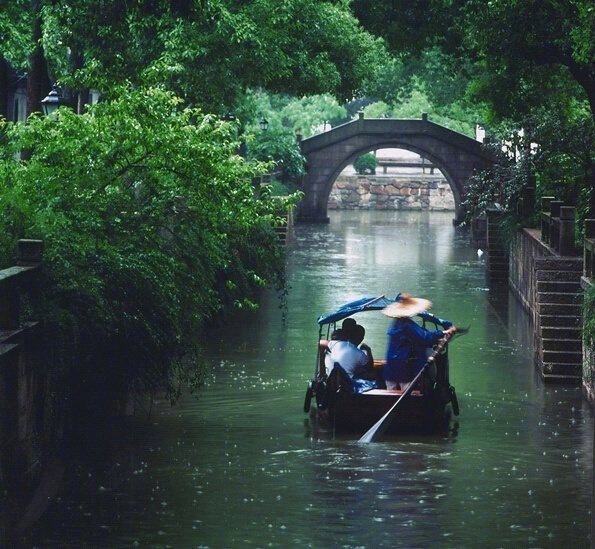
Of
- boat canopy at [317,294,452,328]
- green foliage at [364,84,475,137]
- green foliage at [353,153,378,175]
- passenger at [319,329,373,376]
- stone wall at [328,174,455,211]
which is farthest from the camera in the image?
green foliage at [353,153,378,175]

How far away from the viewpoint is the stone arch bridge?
58031mm

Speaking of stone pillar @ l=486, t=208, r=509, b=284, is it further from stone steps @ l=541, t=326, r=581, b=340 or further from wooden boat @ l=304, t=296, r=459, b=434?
wooden boat @ l=304, t=296, r=459, b=434

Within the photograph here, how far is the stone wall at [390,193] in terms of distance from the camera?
6956 cm

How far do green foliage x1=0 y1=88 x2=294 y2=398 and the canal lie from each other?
3.94ft

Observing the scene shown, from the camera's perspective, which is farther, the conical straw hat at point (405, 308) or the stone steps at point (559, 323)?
the stone steps at point (559, 323)

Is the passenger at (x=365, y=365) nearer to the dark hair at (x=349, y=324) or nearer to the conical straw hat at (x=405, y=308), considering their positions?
the dark hair at (x=349, y=324)

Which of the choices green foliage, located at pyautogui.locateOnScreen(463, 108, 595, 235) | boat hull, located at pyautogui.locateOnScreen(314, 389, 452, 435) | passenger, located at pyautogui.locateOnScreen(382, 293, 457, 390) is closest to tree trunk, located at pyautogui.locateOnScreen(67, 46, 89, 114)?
green foliage, located at pyautogui.locateOnScreen(463, 108, 595, 235)

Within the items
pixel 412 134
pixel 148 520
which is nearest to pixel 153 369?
pixel 148 520

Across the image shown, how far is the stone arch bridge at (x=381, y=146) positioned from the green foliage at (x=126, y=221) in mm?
38612

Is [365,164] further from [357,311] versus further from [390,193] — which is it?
[357,311]

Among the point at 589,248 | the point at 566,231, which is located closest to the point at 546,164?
the point at 566,231

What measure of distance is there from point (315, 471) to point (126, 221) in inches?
147

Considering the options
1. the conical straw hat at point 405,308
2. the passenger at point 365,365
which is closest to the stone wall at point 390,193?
the passenger at point 365,365

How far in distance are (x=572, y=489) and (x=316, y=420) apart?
172 inches
